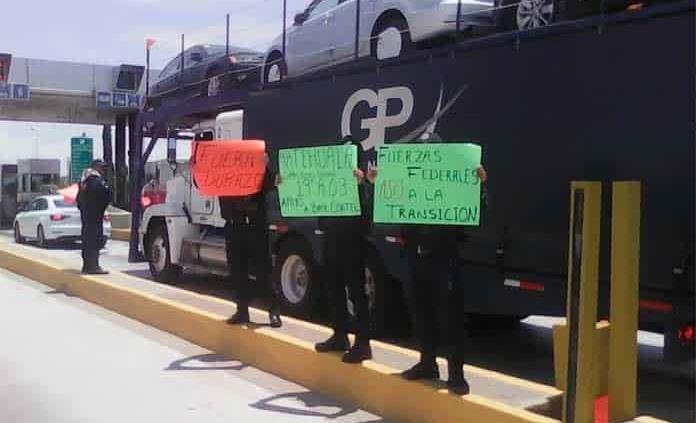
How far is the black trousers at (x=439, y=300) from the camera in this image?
5.58 meters

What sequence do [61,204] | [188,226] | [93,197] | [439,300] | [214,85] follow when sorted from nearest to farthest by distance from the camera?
[439,300]
[93,197]
[214,85]
[188,226]
[61,204]

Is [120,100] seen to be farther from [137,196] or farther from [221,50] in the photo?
[221,50]

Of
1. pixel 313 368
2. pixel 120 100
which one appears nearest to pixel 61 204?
pixel 120 100

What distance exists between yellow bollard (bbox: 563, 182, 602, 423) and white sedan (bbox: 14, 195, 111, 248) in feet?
61.0

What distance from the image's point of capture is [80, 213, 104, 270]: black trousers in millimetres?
12580

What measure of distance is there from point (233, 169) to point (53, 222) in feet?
52.7

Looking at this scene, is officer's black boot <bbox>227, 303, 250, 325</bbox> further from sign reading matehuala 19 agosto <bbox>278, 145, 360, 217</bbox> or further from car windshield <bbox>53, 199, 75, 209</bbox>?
car windshield <bbox>53, 199, 75, 209</bbox>

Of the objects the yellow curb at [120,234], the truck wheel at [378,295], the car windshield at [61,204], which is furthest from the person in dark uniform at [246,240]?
the yellow curb at [120,234]

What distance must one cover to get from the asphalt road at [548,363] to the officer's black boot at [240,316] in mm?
1811

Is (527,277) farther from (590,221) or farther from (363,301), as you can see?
(590,221)

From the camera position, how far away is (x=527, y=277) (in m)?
7.07

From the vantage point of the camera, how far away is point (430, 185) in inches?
224

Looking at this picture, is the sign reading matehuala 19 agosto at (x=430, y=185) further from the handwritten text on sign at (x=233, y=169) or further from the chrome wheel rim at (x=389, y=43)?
the chrome wheel rim at (x=389, y=43)

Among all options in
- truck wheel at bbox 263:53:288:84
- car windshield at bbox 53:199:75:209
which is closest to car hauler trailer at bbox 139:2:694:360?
truck wheel at bbox 263:53:288:84
